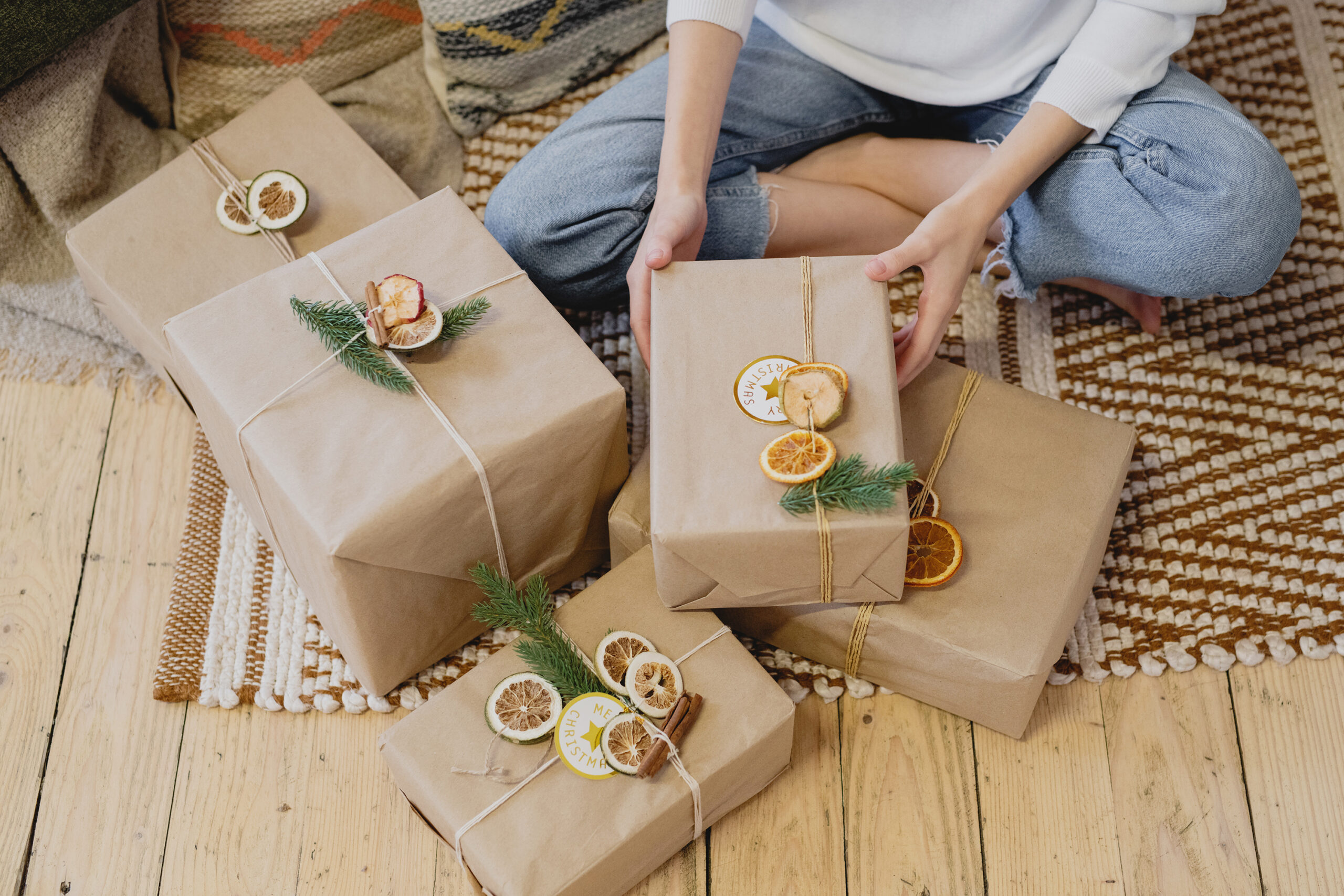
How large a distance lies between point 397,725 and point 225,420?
0.29m

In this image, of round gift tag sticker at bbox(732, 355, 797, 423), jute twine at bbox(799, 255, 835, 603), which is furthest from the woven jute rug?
round gift tag sticker at bbox(732, 355, 797, 423)

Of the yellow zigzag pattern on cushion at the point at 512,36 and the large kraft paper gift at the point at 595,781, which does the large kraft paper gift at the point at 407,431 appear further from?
the yellow zigzag pattern on cushion at the point at 512,36

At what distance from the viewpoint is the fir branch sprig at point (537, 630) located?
0.89 metres

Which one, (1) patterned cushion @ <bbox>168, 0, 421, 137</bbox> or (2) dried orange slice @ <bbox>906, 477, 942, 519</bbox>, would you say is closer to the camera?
(2) dried orange slice @ <bbox>906, 477, 942, 519</bbox>

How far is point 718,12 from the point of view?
992mm

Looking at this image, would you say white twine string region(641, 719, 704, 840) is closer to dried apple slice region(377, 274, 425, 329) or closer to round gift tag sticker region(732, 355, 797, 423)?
round gift tag sticker region(732, 355, 797, 423)

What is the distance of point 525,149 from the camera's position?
53.4 inches

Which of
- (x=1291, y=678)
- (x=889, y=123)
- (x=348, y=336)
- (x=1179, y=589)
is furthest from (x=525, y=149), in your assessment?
(x=1291, y=678)

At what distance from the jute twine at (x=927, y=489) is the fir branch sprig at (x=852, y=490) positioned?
17 centimetres

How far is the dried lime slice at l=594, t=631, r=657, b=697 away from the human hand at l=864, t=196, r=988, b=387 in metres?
0.32

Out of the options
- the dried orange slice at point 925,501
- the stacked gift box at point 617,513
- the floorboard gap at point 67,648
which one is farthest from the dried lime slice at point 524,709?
the floorboard gap at point 67,648

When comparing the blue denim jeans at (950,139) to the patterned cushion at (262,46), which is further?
the patterned cushion at (262,46)

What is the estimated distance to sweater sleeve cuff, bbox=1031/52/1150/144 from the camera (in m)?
0.98

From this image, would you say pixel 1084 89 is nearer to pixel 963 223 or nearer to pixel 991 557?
pixel 963 223
